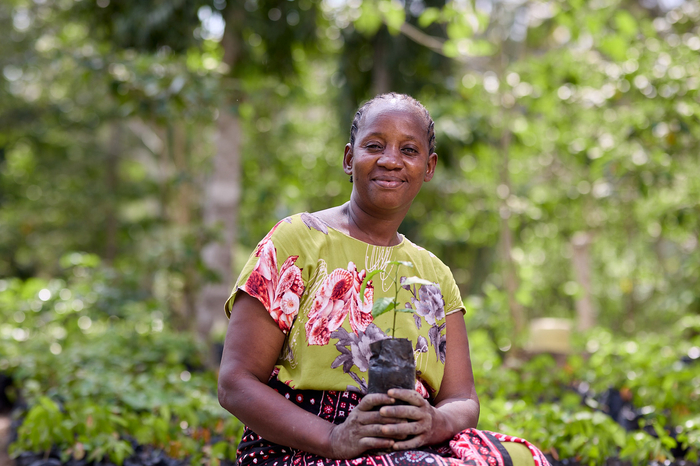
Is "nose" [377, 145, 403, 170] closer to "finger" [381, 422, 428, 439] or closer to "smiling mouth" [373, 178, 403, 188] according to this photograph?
"smiling mouth" [373, 178, 403, 188]

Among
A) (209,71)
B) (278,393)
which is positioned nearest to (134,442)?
(278,393)

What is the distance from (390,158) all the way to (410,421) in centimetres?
70

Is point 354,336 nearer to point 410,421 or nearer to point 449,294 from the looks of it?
point 410,421

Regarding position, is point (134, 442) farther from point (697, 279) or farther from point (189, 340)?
point (697, 279)

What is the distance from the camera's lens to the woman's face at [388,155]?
1729 mm

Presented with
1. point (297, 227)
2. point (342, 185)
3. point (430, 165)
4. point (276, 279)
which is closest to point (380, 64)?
point (342, 185)

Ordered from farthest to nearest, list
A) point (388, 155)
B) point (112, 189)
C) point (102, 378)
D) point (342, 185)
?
point (112, 189) < point (342, 185) < point (102, 378) < point (388, 155)

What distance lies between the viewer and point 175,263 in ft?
18.0

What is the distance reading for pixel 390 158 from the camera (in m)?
1.71

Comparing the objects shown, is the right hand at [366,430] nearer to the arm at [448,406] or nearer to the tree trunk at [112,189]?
the arm at [448,406]

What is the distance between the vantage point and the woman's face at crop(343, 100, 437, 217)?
1.73 meters

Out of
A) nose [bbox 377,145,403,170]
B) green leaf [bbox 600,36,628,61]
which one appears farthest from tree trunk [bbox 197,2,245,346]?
nose [bbox 377,145,403,170]

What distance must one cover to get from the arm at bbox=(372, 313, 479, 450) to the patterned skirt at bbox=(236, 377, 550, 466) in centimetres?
3

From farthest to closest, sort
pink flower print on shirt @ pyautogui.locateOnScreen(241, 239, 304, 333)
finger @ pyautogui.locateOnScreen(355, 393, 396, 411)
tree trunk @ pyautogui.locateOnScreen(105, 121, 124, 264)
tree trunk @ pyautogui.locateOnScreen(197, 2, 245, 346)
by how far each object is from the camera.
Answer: tree trunk @ pyautogui.locateOnScreen(105, 121, 124, 264), tree trunk @ pyautogui.locateOnScreen(197, 2, 245, 346), pink flower print on shirt @ pyautogui.locateOnScreen(241, 239, 304, 333), finger @ pyautogui.locateOnScreen(355, 393, 396, 411)
